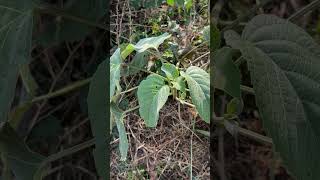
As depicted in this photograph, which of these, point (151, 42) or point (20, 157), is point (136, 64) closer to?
point (151, 42)

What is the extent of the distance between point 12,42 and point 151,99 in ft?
0.57

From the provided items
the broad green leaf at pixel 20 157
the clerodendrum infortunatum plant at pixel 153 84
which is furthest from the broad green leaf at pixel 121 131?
the broad green leaf at pixel 20 157

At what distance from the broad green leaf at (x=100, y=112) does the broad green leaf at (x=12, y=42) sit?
74 mm

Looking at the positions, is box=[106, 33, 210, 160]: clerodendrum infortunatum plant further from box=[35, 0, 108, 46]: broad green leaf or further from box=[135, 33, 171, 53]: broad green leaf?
box=[35, 0, 108, 46]: broad green leaf

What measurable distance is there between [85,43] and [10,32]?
44 centimetres

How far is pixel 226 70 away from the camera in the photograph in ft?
1.93

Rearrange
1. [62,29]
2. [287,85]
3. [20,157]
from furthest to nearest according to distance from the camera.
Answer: [62,29]
[20,157]
[287,85]

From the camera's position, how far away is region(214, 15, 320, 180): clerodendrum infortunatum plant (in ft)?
1.85

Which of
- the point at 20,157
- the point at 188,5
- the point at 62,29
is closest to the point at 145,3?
the point at 188,5

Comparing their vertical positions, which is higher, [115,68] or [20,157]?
[115,68]

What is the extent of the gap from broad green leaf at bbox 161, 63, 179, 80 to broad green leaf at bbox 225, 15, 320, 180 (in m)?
0.06

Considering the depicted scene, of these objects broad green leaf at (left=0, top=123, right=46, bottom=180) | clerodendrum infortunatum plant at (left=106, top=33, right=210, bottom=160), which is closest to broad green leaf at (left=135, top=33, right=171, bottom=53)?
clerodendrum infortunatum plant at (left=106, top=33, right=210, bottom=160)

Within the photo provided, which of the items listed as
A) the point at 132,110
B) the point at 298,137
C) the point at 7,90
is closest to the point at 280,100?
the point at 298,137

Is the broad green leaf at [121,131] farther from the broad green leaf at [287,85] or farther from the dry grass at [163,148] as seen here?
the broad green leaf at [287,85]
